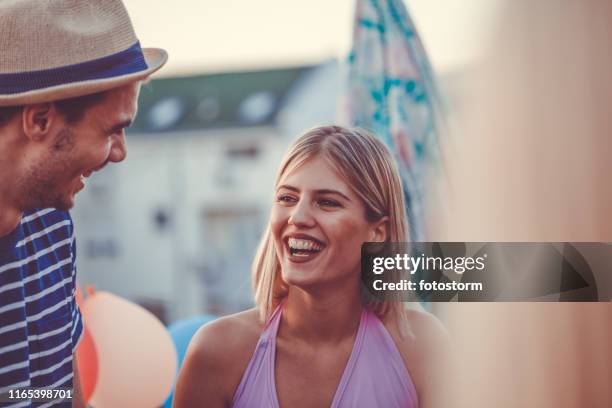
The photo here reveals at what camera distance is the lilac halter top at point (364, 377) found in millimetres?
1763

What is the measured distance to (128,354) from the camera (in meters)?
2.10

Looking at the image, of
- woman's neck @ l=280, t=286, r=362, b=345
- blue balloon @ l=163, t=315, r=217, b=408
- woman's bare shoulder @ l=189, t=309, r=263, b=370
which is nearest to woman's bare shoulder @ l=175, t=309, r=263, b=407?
woman's bare shoulder @ l=189, t=309, r=263, b=370

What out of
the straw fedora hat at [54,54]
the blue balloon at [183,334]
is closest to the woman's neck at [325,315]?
the blue balloon at [183,334]

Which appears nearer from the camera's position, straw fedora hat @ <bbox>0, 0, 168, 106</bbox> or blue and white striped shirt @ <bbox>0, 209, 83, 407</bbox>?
straw fedora hat @ <bbox>0, 0, 168, 106</bbox>

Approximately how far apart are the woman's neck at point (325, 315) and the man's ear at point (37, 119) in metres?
0.68

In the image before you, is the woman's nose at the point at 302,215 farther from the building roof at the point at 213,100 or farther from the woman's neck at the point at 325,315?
the building roof at the point at 213,100

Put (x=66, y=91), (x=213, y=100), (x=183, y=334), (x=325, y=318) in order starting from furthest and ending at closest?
(x=213, y=100) < (x=183, y=334) < (x=325, y=318) < (x=66, y=91)

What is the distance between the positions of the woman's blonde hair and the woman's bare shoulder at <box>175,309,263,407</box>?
0.06 metres

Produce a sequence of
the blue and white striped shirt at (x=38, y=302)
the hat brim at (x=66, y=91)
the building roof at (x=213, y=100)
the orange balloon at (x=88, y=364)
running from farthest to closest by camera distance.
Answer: the building roof at (x=213, y=100) → the orange balloon at (x=88, y=364) → the blue and white striped shirt at (x=38, y=302) → the hat brim at (x=66, y=91)

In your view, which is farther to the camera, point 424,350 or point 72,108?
point 424,350

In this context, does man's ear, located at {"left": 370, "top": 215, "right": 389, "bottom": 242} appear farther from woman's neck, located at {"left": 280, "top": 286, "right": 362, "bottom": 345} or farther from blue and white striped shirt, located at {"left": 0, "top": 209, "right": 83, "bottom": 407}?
blue and white striped shirt, located at {"left": 0, "top": 209, "right": 83, "bottom": 407}

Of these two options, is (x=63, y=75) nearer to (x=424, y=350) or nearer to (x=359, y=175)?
(x=359, y=175)

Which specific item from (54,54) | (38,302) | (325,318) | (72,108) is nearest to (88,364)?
(38,302)

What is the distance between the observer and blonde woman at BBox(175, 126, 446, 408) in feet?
5.76
